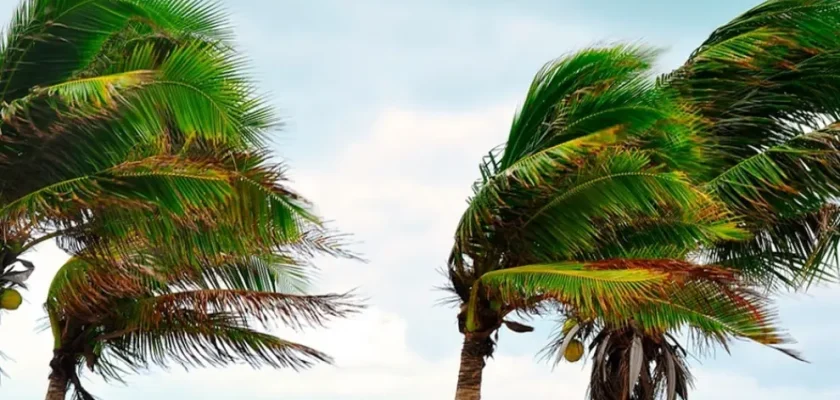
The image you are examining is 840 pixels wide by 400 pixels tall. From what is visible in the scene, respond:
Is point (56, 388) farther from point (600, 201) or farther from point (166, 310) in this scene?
point (600, 201)

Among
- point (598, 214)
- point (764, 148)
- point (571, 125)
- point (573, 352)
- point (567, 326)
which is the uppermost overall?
point (764, 148)

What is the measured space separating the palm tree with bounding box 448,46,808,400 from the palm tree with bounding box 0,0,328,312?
10.2 ft

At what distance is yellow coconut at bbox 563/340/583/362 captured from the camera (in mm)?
16734

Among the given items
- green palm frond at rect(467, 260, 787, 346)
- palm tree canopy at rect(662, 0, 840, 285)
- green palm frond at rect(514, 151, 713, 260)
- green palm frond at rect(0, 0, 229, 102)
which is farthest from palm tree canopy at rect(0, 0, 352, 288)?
palm tree canopy at rect(662, 0, 840, 285)

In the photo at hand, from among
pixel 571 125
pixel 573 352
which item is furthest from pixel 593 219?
pixel 573 352

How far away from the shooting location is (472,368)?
14258 mm

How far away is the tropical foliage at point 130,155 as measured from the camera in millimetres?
10734

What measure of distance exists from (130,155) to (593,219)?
5.50 m

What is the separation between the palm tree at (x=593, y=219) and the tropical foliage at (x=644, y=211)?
0.02 metres

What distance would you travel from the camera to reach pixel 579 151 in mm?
13312

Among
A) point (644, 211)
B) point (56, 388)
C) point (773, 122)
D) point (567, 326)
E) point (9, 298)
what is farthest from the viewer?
point (773, 122)

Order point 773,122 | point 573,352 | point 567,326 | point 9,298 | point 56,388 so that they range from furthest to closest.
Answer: point 773,122 < point 567,326 < point 573,352 < point 56,388 < point 9,298

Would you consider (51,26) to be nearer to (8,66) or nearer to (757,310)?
(8,66)

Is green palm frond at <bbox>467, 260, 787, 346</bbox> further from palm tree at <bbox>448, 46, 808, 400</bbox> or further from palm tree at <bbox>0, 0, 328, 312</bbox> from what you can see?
palm tree at <bbox>0, 0, 328, 312</bbox>
